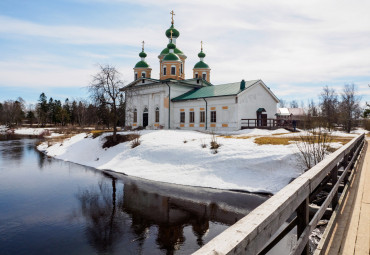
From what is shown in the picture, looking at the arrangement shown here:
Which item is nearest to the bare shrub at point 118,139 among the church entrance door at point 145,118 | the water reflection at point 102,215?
the water reflection at point 102,215

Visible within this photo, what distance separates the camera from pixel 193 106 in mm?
30188

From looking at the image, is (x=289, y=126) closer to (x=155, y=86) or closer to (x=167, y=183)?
(x=155, y=86)

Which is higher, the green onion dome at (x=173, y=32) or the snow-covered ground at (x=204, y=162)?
the green onion dome at (x=173, y=32)

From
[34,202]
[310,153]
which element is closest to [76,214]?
[34,202]

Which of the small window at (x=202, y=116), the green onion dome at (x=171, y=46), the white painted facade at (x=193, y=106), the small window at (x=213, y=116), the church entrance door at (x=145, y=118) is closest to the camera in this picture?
the white painted facade at (x=193, y=106)

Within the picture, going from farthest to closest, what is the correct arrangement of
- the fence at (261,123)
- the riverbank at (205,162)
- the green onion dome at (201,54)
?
the green onion dome at (201,54) < the fence at (261,123) < the riverbank at (205,162)

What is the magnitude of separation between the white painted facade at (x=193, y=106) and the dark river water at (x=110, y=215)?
13893mm

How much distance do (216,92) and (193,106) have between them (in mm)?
3070

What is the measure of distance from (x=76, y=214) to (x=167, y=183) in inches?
213

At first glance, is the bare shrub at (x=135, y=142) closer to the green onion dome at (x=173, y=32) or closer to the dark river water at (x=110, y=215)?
the dark river water at (x=110, y=215)

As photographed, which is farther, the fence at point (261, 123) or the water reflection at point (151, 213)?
the fence at point (261, 123)

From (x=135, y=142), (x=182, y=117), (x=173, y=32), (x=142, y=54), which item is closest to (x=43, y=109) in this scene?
(x=142, y=54)

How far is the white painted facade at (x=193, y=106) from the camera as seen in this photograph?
27.2 meters

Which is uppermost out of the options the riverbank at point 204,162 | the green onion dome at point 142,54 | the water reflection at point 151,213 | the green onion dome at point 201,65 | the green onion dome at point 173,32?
the green onion dome at point 173,32
